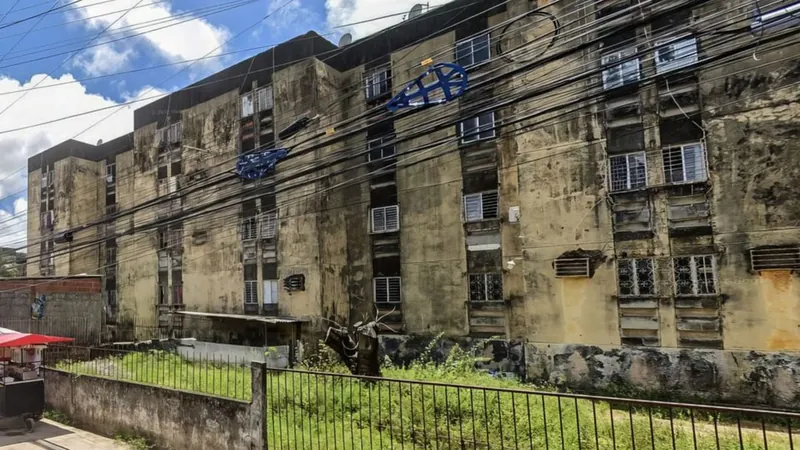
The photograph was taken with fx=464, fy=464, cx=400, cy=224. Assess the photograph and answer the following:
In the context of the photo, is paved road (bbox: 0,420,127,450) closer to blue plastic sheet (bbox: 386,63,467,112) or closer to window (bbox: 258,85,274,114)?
blue plastic sheet (bbox: 386,63,467,112)

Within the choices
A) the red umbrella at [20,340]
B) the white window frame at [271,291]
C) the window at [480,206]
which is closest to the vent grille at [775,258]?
the window at [480,206]

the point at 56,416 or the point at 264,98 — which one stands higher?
the point at 264,98

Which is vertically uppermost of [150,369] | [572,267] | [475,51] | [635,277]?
[475,51]

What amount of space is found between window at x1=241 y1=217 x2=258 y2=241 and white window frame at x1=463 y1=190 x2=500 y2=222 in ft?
30.2

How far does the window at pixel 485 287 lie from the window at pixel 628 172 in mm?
4460

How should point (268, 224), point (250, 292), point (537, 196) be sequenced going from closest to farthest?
point (537, 196)
point (268, 224)
point (250, 292)

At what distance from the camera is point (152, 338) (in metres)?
23.0

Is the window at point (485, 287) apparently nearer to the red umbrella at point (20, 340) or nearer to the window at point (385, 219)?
the window at point (385, 219)

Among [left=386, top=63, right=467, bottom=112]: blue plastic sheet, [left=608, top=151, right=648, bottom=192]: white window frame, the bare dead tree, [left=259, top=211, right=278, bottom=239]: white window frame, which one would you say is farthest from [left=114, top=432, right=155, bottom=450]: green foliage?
[left=608, top=151, right=648, bottom=192]: white window frame

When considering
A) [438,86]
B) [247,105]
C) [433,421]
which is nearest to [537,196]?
[438,86]

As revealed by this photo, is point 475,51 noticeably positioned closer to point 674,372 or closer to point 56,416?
point 674,372

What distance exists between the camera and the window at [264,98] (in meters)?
19.5

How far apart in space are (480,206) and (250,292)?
1040 cm

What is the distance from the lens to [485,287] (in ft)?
49.5
